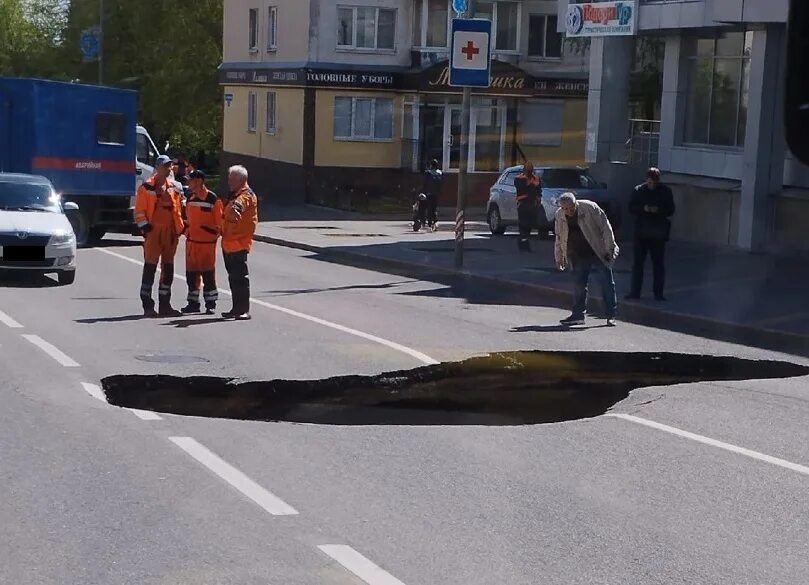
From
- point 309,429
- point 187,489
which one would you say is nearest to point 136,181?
point 309,429

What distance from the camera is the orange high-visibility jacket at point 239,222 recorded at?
16.2 meters

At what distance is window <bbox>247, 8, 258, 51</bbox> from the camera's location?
52750 millimetres

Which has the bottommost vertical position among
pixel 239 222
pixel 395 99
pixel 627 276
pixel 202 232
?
pixel 627 276

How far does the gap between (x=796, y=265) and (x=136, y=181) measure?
1337 cm

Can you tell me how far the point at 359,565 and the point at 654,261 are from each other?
44.7 ft

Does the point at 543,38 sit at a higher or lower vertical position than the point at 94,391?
higher

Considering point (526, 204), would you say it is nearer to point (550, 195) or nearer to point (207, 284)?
point (550, 195)

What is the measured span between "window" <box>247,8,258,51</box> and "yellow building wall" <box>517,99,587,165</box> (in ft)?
34.2

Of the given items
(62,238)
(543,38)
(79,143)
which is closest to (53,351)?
(62,238)

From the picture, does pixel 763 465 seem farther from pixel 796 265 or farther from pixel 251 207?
pixel 796 265

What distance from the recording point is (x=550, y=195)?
3141 centimetres

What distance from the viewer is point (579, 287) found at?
17.3 m

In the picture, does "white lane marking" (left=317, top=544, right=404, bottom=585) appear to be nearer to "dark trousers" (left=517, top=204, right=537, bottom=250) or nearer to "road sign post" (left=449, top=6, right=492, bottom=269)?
"road sign post" (left=449, top=6, right=492, bottom=269)

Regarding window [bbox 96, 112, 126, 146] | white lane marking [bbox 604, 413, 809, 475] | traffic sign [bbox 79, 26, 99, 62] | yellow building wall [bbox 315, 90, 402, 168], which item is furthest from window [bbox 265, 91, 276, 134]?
white lane marking [bbox 604, 413, 809, 475]
